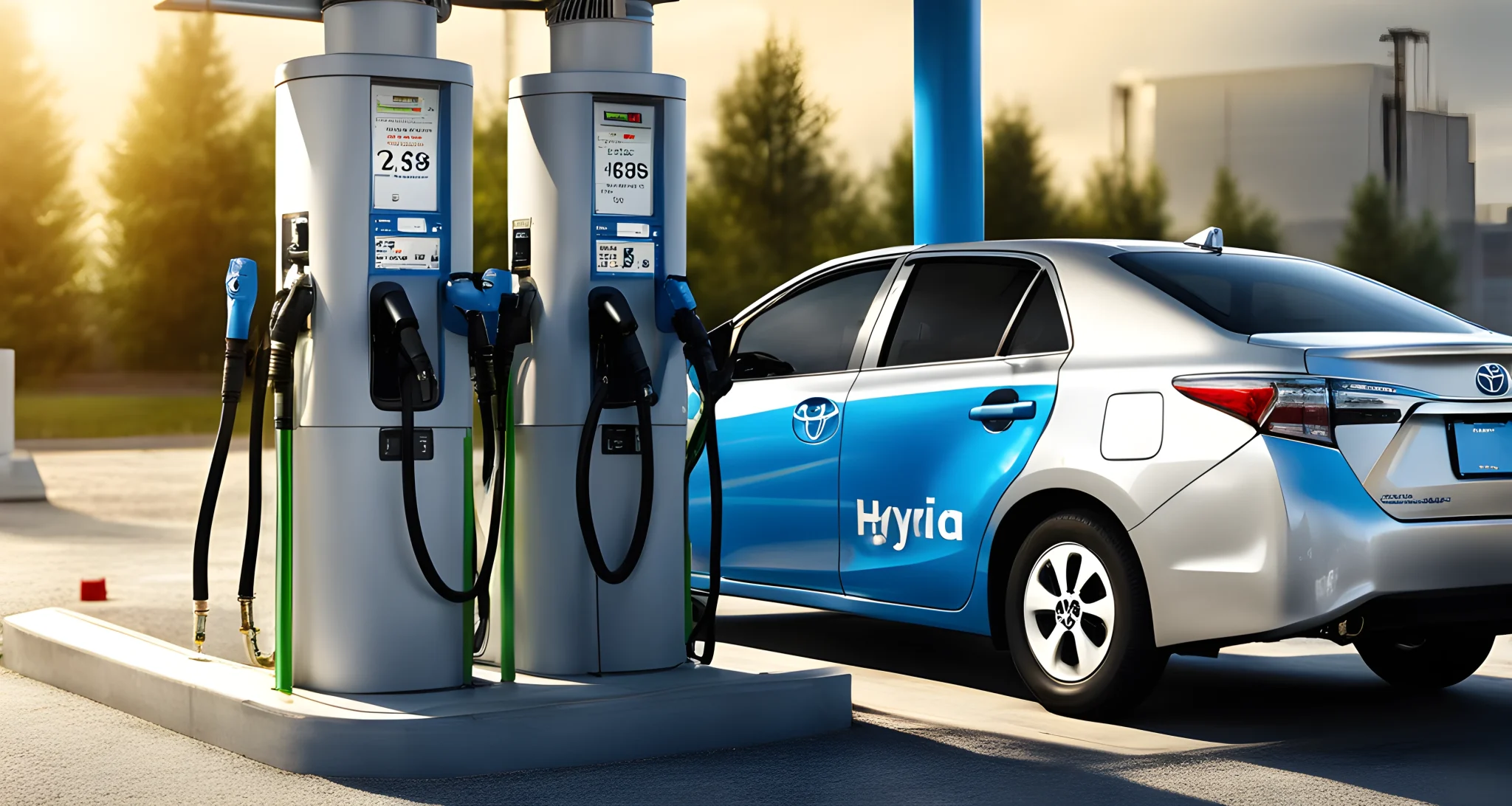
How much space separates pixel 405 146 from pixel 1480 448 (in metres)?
3.44

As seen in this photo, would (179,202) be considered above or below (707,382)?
above

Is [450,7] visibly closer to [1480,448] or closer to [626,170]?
[626,170]

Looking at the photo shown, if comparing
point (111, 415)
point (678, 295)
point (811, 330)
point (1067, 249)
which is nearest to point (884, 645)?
point (811, 330)

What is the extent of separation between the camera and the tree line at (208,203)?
1763 inches

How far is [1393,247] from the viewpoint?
53.7 metres

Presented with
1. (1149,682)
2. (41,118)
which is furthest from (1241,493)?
(41,118)

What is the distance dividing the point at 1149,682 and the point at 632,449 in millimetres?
1849

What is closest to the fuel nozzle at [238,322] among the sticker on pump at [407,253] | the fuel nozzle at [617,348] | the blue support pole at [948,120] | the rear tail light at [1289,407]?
the sticker on pump at [407,253]

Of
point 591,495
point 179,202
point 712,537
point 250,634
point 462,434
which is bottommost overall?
point 250,634

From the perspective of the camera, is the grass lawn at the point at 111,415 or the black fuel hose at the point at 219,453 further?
the grass lawn at the point at 111,415

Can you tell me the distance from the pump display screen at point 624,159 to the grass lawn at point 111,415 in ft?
127

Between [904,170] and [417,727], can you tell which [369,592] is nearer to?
[417,727]

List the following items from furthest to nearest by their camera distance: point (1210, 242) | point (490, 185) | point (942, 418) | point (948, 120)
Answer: point (490, 185) < point (948, 120) < point (1210, 242) < point (942, 418)

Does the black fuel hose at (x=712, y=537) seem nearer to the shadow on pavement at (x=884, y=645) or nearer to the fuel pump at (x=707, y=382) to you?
the fuel pump at (x=707, y=382)
